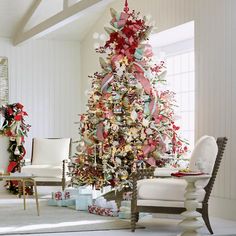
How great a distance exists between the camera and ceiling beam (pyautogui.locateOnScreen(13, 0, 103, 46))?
27.7ft

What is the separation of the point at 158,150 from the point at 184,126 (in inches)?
60.0

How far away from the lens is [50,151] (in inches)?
405

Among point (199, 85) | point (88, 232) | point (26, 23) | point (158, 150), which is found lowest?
point (88, 232)

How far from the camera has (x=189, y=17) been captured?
8203mm

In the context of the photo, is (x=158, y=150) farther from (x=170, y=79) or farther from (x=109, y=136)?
(x=170, y=79)

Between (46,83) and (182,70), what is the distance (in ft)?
10.9

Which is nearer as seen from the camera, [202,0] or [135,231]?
[135,231]

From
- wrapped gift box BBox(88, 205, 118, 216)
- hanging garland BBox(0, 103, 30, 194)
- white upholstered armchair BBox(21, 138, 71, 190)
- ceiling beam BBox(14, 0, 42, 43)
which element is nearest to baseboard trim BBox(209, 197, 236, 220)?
wrapped gift box BBox(88, 205, 118, 216)

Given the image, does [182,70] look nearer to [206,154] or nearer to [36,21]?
[36,21]

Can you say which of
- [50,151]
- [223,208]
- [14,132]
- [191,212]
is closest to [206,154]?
[191,212]

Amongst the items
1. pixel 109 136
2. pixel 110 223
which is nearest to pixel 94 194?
pixel 109 136

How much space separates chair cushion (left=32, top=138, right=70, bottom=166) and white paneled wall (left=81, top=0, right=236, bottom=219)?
9.95 ft

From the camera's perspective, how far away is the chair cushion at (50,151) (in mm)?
10250

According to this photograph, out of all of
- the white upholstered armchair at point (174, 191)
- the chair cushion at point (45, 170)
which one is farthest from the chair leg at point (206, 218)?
the chair cushion at point (45, 170)
